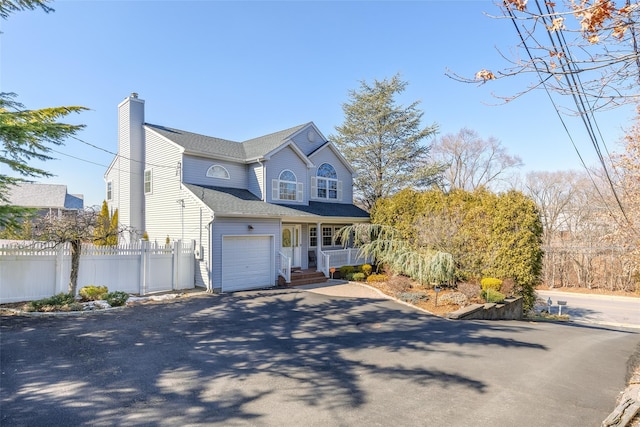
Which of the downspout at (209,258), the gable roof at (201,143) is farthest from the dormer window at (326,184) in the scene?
the downspout at (209,258)

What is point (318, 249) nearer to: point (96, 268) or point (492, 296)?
point (492, 296)

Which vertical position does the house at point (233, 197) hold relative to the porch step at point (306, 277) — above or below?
above

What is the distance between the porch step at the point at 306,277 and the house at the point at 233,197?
1.91ft

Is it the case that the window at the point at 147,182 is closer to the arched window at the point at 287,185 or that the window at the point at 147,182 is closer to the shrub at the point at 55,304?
the arched window at the point at 287,185

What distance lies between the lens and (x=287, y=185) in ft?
58.1

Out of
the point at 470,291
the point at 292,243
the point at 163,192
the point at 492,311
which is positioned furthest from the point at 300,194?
the point at 492,311

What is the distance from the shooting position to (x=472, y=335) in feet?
27.7

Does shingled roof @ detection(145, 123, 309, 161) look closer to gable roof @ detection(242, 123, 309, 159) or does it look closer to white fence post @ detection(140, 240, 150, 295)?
gable roof @ detection(242, 123, 309, 159)

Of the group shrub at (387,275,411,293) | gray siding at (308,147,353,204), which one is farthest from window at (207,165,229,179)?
shrub at (387,275,411,293)

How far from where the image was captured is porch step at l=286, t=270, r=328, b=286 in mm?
15436

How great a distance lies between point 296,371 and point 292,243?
39.4 feet

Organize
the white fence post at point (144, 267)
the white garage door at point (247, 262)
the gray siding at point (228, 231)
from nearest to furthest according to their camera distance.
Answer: the white fence post at point (144, 267), the gray siding at point (228, 231), the white garage door at point (247, 262)

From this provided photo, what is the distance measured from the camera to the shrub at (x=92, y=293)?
10.5 m

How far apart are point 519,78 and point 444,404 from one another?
15.1 feet
